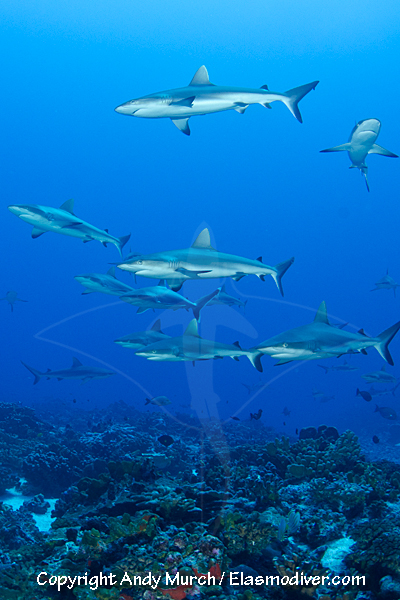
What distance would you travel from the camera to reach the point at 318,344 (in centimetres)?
506

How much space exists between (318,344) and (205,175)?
101 meters

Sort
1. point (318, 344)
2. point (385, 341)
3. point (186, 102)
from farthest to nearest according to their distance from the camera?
point (186, 102)
point (385, 341)
point (318, 344)

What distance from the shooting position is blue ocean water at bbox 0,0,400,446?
6312 cm

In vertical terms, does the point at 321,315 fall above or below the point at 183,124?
below

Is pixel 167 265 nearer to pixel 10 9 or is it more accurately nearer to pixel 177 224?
pixel 10 9

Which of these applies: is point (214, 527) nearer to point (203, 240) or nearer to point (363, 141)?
point (203, 240)

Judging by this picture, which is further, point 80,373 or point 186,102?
point 80,373

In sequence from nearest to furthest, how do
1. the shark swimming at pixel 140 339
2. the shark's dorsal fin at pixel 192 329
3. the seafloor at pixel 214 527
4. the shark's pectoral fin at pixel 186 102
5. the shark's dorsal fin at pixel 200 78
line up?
the seafloor at pixel 214 527 < the shark's pectoral fin at pixel 186 102 < the shark's dorsal fin at pixel 200 78 < the shark's dorsal fin at pixel 192 329 < the shark swimming at pixel 140 339

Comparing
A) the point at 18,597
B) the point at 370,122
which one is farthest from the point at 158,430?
the point at 370,122

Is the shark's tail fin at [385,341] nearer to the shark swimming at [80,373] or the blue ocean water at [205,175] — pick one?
the shark swimming at [80,373]

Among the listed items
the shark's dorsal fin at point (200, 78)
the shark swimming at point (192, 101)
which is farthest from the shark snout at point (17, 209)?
the shark's dorsal fin at point (200, 78)

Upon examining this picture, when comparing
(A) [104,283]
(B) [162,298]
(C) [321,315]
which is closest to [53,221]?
(A) [104,283]

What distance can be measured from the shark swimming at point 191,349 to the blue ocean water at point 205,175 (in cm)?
2883

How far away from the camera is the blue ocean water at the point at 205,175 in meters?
63.1
